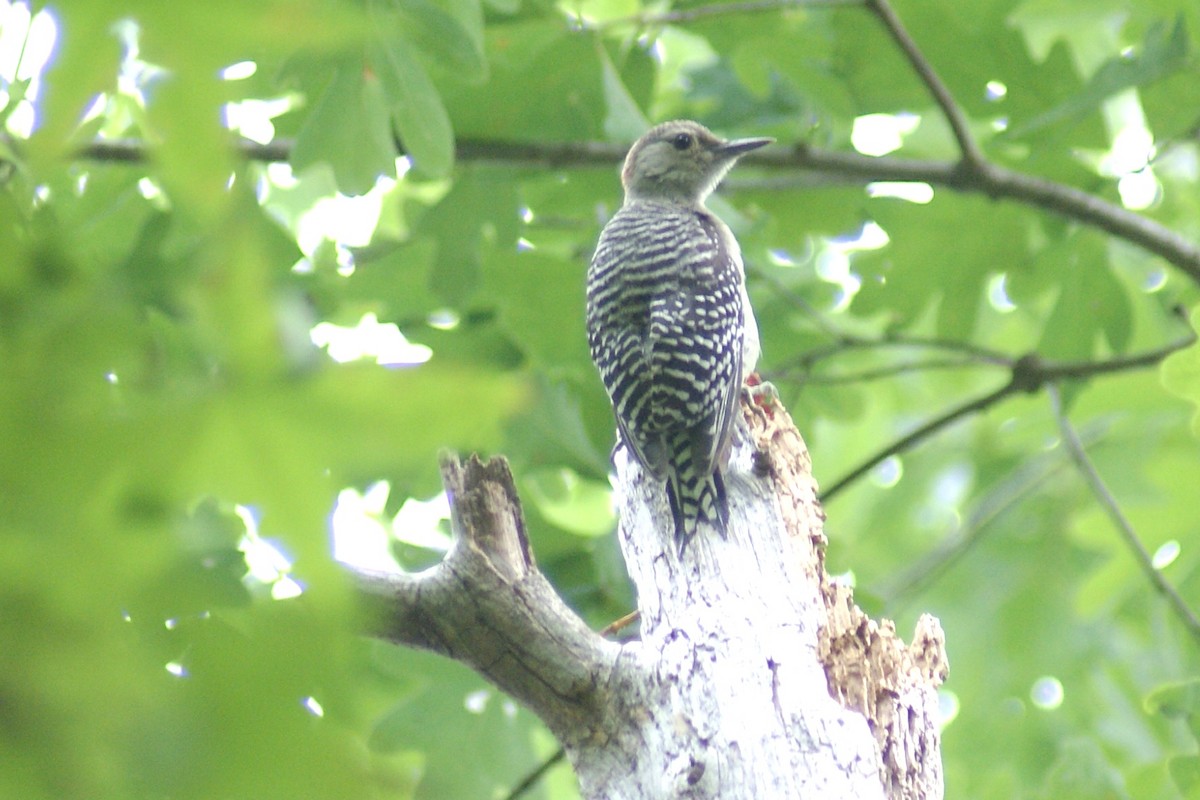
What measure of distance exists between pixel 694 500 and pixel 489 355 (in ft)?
7.23

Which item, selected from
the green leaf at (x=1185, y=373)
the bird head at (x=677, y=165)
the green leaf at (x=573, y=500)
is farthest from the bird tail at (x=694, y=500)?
the bird head at (x=677, y=165)

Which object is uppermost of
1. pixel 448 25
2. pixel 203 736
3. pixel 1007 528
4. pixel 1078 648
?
pixel 448 25

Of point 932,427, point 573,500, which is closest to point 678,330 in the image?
point 932,427

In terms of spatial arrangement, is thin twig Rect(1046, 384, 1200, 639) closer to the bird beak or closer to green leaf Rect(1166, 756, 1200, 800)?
green leaf Rect(1166, 756, 1200, 800)

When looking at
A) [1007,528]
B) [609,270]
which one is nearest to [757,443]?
[609,270]

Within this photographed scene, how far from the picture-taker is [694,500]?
10.3ft

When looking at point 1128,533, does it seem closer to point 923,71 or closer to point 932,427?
point 932,427

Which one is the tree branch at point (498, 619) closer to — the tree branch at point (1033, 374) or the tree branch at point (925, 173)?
the tree branch at point (925, 173)

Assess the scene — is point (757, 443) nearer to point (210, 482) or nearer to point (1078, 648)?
point (210, 482)

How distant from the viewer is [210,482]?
2.45ft

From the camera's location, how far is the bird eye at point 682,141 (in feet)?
18.1

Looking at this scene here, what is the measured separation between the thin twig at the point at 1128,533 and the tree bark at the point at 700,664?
6.09 ft

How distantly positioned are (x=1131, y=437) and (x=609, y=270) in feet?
9.88

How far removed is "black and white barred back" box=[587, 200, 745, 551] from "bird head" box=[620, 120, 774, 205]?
49 cm
